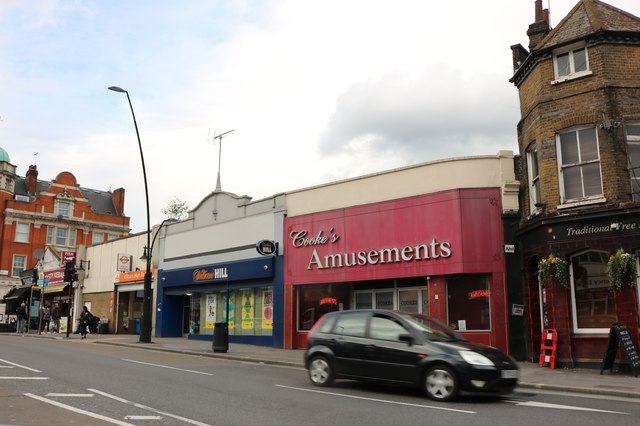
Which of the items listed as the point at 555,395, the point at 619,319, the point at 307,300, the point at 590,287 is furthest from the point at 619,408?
the point at 307,300

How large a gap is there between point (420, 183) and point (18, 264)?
49104 millimetres

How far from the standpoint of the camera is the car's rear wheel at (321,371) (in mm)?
10914

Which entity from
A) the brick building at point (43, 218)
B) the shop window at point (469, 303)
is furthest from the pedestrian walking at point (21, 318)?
the shop window at point (469, 303)

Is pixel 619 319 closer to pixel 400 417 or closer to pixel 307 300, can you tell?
pixel 400 417

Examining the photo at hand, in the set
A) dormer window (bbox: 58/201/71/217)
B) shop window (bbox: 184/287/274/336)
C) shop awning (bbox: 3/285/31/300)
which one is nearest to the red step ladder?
shop window (bbox: 184/287/274/336)

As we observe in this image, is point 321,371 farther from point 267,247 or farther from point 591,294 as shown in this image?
point 267,247

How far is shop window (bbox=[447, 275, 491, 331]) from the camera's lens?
17.5 meters

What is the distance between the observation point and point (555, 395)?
420 inches

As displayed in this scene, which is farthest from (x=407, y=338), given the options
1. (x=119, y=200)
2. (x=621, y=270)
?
(x=119, y=200)

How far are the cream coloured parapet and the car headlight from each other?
29.7 ft

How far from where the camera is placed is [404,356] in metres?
9.77

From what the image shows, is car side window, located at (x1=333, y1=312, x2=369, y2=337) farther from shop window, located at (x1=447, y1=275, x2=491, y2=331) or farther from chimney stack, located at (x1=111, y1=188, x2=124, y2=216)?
chimney stack, located at (x1=111, y1=188, x2=124, y2=216)

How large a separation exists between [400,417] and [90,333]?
3003 centimetres

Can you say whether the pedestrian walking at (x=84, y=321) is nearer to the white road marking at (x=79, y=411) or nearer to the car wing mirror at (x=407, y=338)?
the white road marking at (x=79, y=411)
